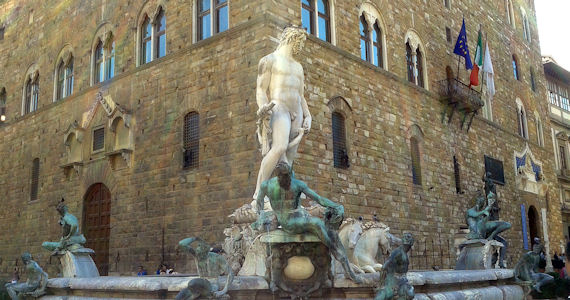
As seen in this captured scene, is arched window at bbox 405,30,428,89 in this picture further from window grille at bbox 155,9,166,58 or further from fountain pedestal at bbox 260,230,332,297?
fountain pedestal at bbox 260,230,332,297

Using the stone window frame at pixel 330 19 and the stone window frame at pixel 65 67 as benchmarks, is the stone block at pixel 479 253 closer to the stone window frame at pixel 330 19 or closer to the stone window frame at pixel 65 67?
the stone window frame at pixel 330 19

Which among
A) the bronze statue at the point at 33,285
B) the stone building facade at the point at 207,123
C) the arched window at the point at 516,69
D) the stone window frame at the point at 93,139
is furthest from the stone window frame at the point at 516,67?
the bronze statue at the point at 33,285

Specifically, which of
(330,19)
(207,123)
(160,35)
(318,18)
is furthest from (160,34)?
(330,19)

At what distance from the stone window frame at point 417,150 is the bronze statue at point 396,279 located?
1186 cm

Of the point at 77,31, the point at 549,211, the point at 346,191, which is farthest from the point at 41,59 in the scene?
the point at 549,211

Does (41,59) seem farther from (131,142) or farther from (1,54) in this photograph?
(131,142)

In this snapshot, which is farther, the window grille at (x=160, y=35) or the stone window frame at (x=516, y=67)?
the stone window frame at (x=516, y=67)

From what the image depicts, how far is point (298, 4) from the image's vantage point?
1383 cm

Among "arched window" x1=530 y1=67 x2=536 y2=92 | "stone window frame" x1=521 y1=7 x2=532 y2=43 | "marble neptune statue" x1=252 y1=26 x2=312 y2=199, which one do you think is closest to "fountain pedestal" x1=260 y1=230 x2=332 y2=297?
"marble neptune statue" x1=252 y1=26 x2=312 y2=199

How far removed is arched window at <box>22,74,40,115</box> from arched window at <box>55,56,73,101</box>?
1420mm

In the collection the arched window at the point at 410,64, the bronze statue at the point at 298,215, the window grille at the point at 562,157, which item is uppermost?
the arched window at the point at 410,64

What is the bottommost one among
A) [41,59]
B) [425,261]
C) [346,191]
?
[425,261]

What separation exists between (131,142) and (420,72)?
30.9ft

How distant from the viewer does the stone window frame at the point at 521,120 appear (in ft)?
81.0
